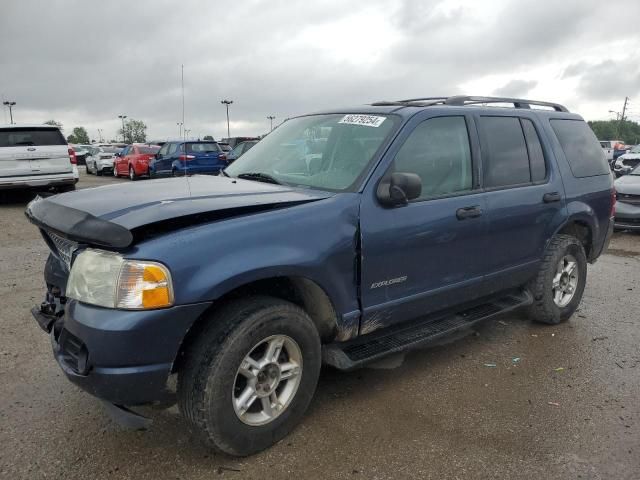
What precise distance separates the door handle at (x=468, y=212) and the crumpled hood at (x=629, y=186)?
733 centimetres

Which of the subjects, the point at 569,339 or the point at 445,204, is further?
the point at 569,339

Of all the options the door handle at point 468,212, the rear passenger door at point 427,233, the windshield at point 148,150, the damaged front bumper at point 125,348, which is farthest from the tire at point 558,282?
the windshield at point 148,150

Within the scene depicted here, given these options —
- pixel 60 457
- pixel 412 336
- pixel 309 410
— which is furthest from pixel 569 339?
pixel 60 457

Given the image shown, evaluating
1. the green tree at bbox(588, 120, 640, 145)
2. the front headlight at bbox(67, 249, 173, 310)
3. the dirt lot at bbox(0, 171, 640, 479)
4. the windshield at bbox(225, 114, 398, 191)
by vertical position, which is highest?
the green tree at bbox(588, 120, 640, 145)

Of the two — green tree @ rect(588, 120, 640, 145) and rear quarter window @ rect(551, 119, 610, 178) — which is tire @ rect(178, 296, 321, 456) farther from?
green tree @ rect(588, 120, 640, 145)

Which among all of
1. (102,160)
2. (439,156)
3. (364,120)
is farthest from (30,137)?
(102,160)

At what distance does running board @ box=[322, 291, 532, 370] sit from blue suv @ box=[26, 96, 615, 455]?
0.01 metres

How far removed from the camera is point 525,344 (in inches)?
170

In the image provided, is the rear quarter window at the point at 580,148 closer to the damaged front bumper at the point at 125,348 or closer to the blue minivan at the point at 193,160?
the damaged front bumper at the point at 125,348

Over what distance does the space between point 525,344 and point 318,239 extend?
2.46 meters

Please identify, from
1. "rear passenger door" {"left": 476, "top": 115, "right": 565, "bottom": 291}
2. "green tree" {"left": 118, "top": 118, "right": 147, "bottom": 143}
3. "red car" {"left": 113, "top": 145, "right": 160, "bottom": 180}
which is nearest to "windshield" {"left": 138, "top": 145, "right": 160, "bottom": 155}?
"red car" {"left": 113, "top": 145, "right": 160, "bottom": 180}

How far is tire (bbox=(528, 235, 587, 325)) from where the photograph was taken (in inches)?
176

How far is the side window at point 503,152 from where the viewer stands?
3.87 meters

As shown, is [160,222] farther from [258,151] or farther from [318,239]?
[258,151]
